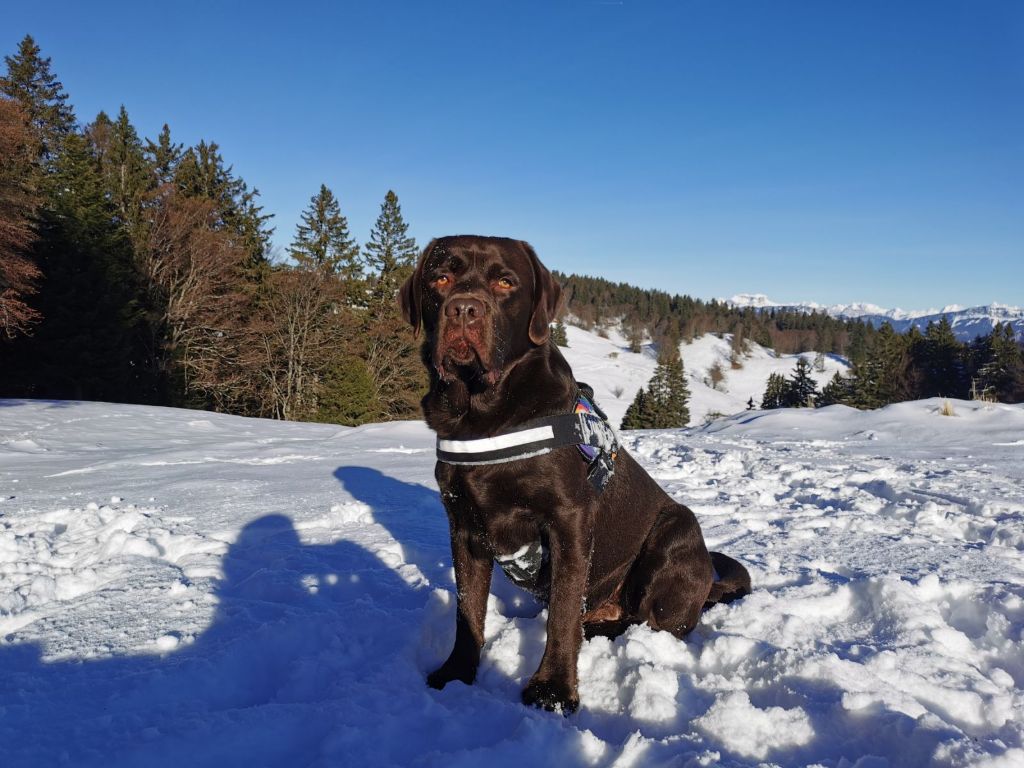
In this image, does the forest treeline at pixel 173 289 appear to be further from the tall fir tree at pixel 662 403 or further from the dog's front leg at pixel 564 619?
the tall fir tree at pixel 662 403

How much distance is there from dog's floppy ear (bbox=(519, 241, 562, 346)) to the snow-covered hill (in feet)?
167

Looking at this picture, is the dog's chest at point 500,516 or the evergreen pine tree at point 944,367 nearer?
the dog's chest at point 500,516

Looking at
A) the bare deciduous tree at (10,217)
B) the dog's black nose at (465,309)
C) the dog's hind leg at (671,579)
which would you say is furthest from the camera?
the bare deciduous tree at (10,217)

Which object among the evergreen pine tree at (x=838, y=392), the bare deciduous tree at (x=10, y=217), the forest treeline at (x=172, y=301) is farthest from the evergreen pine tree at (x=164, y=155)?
the evergreen pine tree at (x=838, y=392)

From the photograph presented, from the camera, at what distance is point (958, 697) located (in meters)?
1.95

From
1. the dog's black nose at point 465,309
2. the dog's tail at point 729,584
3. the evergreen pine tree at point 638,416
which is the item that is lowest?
the evergreen pine tree at point 638,416

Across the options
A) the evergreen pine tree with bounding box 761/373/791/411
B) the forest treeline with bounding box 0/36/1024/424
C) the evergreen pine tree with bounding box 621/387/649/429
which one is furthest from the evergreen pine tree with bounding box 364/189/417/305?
the evergreen pine tree with bounding box 761/373/791/411

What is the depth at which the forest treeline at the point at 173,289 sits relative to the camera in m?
22.5

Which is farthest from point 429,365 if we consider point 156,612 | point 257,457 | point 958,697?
point 257,457

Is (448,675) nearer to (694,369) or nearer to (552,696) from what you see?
(552,696)

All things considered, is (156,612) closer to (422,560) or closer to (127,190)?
(422,560)

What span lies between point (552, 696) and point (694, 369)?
95.0 metres

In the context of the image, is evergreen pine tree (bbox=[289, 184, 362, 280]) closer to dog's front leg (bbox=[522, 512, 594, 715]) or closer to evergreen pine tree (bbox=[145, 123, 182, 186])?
evergreen pine tree (bbox=[145, 123, 182, 186])

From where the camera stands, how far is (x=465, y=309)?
7.52ft
